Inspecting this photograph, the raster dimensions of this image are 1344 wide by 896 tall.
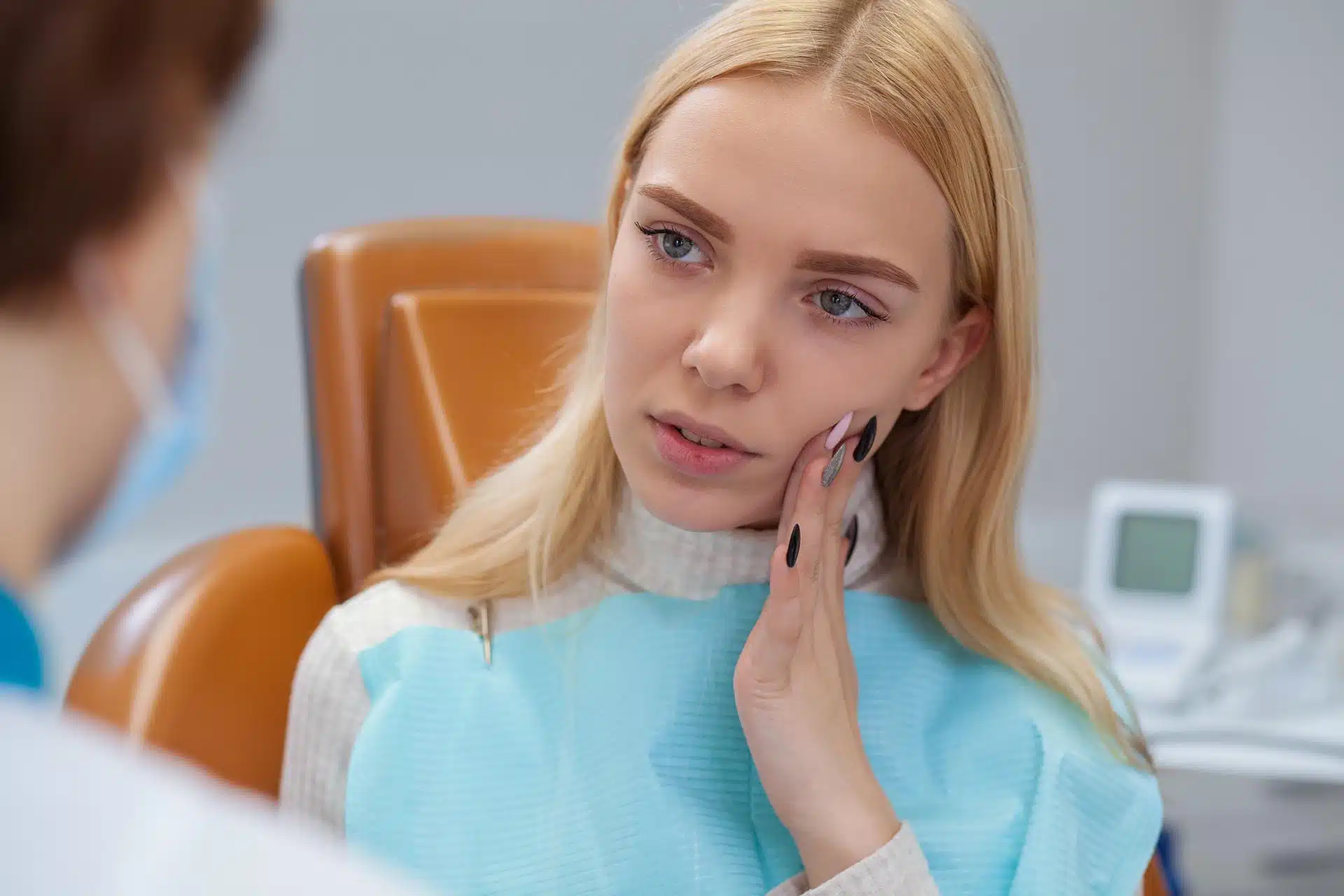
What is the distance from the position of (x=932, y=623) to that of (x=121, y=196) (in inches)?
36.6

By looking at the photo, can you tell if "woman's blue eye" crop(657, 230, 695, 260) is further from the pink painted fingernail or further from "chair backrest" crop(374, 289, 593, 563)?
"chair backrest" crop(374, 289, 593, 563)

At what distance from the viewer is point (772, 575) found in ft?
3.59

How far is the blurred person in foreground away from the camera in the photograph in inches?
16.3

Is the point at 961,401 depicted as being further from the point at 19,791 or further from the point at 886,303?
the point at 19,791

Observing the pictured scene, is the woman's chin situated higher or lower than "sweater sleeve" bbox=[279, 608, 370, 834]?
higher

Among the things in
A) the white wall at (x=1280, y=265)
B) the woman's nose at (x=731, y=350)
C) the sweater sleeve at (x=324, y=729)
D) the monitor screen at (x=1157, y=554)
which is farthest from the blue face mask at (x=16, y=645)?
the white wall at (x=1280, y=265)

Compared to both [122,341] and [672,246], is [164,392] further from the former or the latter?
[672,246]

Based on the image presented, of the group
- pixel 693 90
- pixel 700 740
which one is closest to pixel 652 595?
pixel 700 740

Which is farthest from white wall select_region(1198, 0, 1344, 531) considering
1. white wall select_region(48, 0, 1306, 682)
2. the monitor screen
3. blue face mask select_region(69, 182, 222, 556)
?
blue face mask select_region(69, 182, 222, 556)

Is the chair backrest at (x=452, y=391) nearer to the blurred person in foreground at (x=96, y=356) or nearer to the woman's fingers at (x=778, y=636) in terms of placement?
the woman's fingers at (x=778, y=636)

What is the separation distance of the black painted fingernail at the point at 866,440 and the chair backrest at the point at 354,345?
447 mm

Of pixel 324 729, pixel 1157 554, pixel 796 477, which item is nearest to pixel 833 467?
pixel 796 477

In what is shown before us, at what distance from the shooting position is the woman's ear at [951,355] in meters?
1.14

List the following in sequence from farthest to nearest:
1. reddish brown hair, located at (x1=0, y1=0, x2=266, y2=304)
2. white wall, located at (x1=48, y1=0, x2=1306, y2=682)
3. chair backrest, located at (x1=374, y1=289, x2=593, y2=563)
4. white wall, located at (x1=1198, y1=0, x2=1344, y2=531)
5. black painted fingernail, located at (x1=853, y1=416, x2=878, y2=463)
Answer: white wall, located at (x1=1198, y1=0, x2=1344, y2=531)
white wall, located at (x1=48, y1=0, x2=1306, y2=682)
chair backrest, located at (x1=374, y1=289, x2=593, y2=563)
black painted fingernail, located at (x1=853, y1=416, x2=878, y2=463)
reddish brown hair, located at (x1=0, y1=0, x2=266, y2=304)
